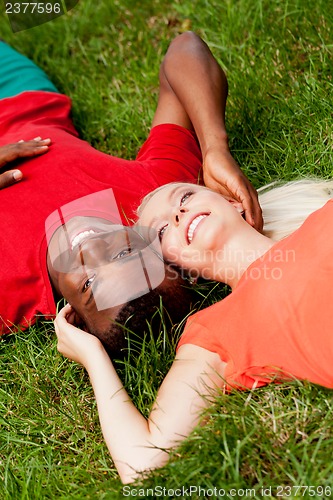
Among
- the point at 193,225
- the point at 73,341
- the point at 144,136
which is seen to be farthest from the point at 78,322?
the point at 144,136

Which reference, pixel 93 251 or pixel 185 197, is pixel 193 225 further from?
pixel 93 251

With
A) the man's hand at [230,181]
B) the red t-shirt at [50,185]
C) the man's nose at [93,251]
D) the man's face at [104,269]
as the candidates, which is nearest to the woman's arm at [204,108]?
the man's hand at [230,181]

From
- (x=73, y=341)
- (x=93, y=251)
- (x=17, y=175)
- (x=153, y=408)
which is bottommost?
(x=153, y=408)

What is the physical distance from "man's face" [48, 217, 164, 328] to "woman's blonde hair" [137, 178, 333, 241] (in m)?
0.28

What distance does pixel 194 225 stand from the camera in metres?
2.72

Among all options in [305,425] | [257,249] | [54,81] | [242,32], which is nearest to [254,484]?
[305,425]

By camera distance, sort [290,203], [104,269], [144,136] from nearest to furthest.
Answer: [104,269]
[290,203]
[144,136]

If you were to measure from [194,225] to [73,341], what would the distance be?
651mm

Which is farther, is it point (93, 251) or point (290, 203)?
point (290, 203)

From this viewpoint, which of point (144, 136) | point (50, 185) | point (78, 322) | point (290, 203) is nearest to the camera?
point (78, 322)

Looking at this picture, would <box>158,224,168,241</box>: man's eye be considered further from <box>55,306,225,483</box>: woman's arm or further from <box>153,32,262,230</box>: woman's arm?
<box>55,306,225,483</box>: woman's arm

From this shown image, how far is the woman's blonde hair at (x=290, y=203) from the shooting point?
298 cm

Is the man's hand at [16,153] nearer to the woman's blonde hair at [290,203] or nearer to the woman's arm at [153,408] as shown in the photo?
the woman's blonde hair at [290,203]

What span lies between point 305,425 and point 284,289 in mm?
460
